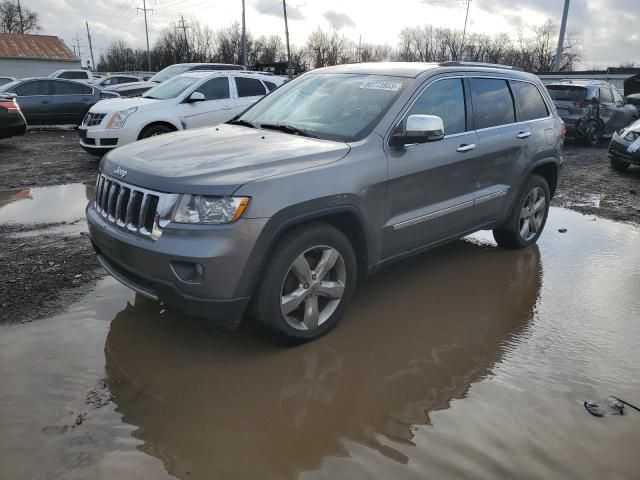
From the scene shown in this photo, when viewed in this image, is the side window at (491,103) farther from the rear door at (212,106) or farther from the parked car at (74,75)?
the parked car at (74,75)

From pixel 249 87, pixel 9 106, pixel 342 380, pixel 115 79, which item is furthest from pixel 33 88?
pixel 342 380

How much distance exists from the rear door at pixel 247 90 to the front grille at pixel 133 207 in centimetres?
679

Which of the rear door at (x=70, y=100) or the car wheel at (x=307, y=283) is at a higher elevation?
the rear door at (x=70, y=100)

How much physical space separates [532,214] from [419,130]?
251 centimetres

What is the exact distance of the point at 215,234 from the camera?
2.93 metres

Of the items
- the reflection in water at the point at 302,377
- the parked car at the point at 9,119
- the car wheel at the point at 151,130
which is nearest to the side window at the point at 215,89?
the car wheel at the point at 151,130

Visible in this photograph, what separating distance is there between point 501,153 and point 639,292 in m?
1.68

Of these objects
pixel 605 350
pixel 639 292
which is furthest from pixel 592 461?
pixel 639 292

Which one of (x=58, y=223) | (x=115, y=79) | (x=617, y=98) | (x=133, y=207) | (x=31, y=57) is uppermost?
(x=31, y=57)

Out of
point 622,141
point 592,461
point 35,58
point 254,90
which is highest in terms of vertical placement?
point 35,58

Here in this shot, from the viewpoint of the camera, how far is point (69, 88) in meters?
15.2

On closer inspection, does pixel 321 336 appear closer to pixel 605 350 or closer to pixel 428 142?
pixel 428 142

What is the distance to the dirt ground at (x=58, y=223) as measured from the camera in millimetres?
4160

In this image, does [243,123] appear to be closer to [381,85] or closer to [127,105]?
[381,85]
